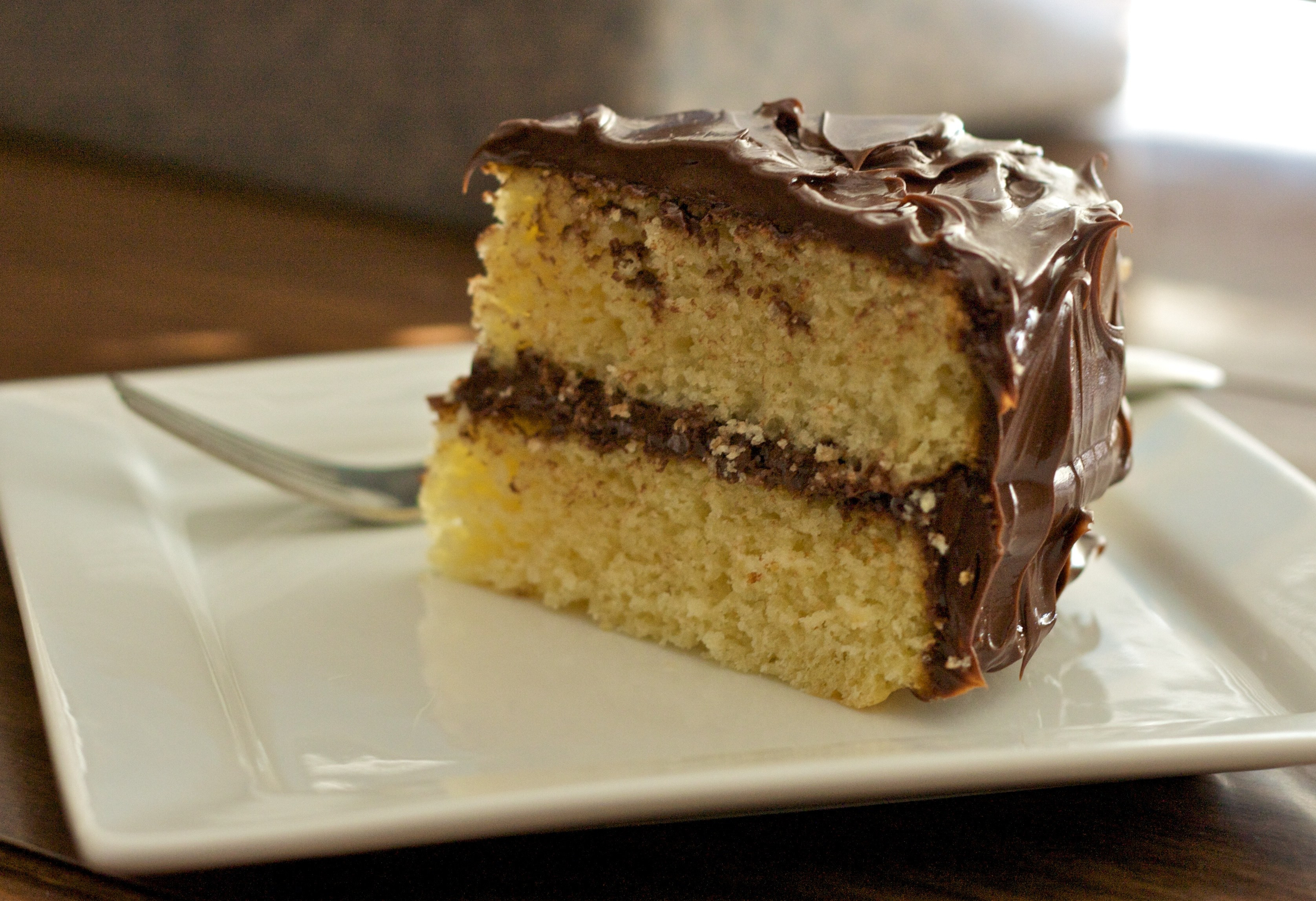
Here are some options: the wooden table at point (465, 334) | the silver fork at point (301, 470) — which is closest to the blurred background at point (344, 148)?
the wooden table at point (465, 334)

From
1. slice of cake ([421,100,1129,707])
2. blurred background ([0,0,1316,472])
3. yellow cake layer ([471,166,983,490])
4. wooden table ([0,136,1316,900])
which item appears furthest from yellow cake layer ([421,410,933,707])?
blurred background ([0,0,1316,472])

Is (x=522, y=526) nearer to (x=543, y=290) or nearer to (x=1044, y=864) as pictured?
(x=543, y=290)

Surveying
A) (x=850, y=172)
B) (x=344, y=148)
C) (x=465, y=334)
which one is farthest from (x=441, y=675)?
(x=344, y=148)

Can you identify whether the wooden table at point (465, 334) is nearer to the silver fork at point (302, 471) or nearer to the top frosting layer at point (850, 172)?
the silver fork at point (302, 471)

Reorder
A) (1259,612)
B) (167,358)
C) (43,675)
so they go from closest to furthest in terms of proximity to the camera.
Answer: (43,675) < (1259,612) < (167,358)

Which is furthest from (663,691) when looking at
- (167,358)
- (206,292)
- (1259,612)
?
(206,292)
